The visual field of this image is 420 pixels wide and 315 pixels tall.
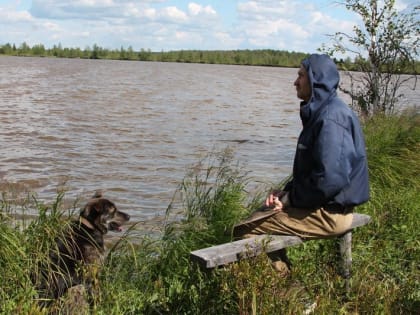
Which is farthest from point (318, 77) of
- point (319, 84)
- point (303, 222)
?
point (303, 222)

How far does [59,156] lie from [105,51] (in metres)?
96.9

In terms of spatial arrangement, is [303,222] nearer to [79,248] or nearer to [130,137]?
[79,248]


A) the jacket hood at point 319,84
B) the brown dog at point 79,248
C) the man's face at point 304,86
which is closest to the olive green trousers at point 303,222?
the jacket hood at point 319,84

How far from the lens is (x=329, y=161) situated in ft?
15.5

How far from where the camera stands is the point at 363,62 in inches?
575

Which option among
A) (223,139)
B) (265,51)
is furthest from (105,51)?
(223,139)

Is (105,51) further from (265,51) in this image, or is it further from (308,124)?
(308,124)

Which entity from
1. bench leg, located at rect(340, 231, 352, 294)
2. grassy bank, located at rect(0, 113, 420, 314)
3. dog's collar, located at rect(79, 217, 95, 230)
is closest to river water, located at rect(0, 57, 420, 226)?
dog's collar, located at rect(79, 217, 95, 230)

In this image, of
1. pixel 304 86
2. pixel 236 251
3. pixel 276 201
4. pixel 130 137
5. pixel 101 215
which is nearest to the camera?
pixel 236 251

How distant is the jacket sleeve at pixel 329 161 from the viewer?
475 cm

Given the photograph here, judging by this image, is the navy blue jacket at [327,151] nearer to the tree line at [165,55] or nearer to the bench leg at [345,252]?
the bench leg at [345,252]

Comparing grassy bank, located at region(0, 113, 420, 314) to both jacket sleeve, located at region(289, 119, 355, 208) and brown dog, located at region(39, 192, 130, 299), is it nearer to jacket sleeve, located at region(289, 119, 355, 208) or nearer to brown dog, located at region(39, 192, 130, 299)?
brown dog, located at region(39, 192, 130, 299)

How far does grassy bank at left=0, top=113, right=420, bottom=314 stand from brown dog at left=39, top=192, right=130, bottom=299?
152 mm

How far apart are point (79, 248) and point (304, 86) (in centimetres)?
282
